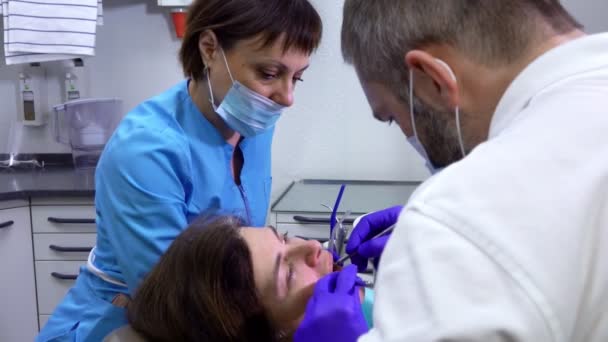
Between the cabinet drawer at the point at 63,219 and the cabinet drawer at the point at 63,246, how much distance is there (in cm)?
3

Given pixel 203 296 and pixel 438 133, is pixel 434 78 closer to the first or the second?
pixel 438 133

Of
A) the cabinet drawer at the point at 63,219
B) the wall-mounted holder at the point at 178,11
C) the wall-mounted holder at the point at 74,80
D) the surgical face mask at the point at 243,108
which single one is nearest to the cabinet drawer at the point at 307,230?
the surgical face mask at the point at 243,108

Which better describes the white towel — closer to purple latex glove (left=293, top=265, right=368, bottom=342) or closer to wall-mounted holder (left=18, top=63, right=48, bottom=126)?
wall-mounted holder (left=18, top=63, right=48, bottom=126)

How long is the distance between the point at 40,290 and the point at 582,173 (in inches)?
92.8

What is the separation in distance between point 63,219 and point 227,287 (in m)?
1.40

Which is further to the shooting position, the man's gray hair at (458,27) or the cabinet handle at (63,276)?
the cabinet handle at (63,276)

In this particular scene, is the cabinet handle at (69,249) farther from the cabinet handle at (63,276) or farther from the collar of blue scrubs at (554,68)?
the collar of blue scrubs at (554,68)

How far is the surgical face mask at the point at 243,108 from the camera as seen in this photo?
4.60ft

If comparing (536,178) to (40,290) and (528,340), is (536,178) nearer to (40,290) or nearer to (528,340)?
(528,340)

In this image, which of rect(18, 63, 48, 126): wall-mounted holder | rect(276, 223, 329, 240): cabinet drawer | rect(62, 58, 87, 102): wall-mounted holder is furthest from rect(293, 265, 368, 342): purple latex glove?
rect(18, 63, 48, 126): wall-mounted holder

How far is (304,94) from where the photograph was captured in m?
2.66

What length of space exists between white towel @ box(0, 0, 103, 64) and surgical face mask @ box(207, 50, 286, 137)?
4.29ft

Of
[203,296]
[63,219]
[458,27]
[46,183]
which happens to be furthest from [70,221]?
[458,27]

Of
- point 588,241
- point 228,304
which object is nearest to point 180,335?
point 228,304
